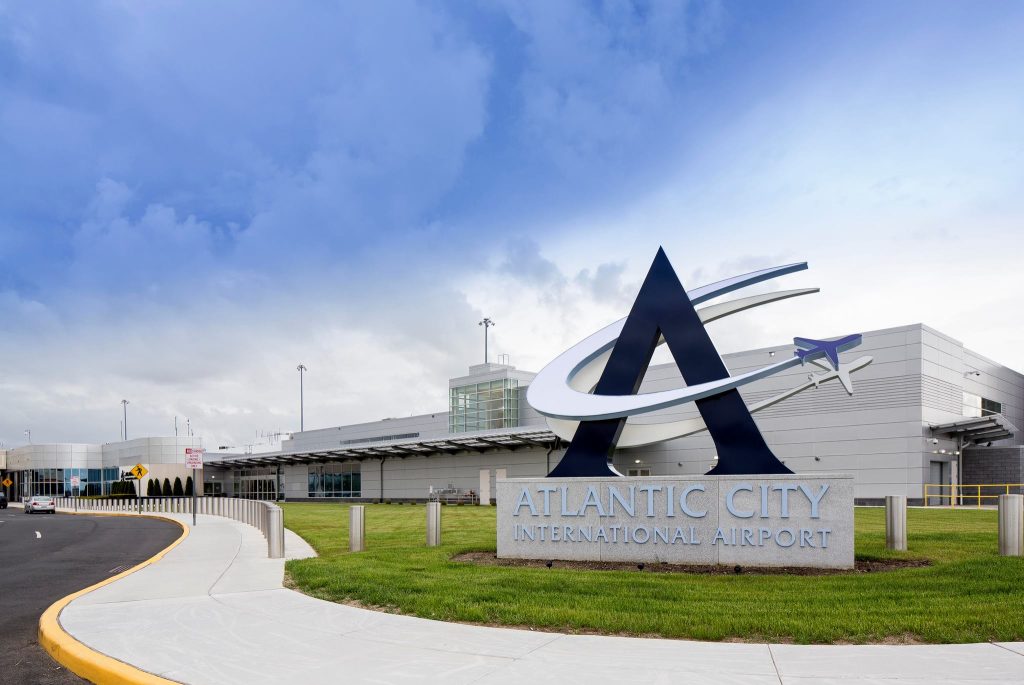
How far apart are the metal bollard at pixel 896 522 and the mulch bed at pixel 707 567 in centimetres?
178

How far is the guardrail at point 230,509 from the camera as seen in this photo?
16172 millimetres

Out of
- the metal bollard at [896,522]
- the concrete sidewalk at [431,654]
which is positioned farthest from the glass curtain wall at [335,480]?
the concrete sidewalk at [431,654]

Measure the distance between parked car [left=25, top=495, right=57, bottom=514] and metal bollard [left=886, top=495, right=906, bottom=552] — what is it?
5504 cm

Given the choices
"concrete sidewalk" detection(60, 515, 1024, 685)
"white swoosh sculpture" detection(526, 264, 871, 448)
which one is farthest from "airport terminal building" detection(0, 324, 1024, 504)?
"concrete sidewalk" detection(60, 515, 1024, 685)

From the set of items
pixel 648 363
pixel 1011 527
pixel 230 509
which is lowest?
pixel 230 509

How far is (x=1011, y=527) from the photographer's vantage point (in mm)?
13492

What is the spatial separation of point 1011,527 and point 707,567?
5270mm

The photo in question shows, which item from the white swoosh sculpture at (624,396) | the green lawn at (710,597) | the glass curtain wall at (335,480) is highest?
the white swoosh sculpture at (624,396)

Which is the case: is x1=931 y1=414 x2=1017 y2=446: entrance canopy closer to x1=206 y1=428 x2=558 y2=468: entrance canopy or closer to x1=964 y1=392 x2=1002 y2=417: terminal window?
x1=964 y1=392 x2=1002 y2=417: terminal window

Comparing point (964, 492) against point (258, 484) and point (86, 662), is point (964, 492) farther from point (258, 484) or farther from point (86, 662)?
point (258, 484)

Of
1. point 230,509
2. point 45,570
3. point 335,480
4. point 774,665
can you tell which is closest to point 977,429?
point 230,509

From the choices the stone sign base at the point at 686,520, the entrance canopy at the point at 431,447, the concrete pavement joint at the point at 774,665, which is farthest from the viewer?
the entrance canopy at the point at 431,447

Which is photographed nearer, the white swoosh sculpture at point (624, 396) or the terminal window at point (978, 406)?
the white swoosh sculpture at point (624, 396)

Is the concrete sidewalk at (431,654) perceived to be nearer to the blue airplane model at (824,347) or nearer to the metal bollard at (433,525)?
the metal bollard at (433,525)
